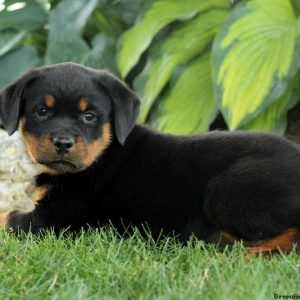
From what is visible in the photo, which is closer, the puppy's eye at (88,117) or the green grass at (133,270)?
the green grass at (133,270)

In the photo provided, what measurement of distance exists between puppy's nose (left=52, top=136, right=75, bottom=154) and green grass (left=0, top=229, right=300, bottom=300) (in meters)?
0.48

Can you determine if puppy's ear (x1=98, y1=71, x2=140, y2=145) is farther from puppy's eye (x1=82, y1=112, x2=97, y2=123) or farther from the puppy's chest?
the puppy's chest

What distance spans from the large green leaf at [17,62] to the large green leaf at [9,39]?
0.08 m

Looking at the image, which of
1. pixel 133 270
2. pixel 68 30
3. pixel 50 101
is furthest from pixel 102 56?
pixel 133 270

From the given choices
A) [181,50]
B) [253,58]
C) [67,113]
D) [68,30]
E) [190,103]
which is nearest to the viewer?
[67,113]

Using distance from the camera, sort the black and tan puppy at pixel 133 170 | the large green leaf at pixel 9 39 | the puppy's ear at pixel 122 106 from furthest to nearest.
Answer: the large green leaf at pixel 9 39 < the puppy's ear at pixel 122 106 < the black and tan puppy at pixel 133 170

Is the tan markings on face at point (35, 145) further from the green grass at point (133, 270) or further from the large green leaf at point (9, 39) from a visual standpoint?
the large green leaf at point (9, 39)

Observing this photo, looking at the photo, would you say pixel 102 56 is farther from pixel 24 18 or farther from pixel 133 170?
pixel 133 170

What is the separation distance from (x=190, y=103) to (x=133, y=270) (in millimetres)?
3275

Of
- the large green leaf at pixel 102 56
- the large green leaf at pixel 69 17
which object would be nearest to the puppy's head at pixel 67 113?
the large green leaf at pixel 102 56

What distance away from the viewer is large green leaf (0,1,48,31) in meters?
7.73

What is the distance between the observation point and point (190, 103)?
6461 mm

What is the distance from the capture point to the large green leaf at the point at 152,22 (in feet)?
21.9

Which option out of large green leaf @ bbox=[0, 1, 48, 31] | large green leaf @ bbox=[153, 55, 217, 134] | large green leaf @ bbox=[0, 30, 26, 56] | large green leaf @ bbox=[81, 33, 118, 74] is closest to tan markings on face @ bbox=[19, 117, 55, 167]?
large green leaf @ bbox=[153, 55, 217, 134]
